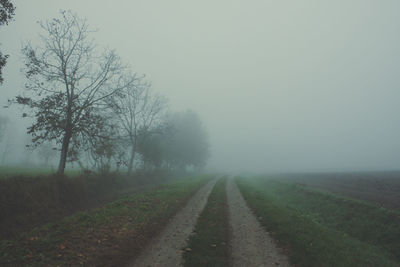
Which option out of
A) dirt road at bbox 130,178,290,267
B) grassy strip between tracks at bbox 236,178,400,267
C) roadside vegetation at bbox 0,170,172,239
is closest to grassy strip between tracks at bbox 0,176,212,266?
dirt road at bbox 130,178,290,267

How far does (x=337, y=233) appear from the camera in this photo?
11.3m

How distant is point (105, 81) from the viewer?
887 inches

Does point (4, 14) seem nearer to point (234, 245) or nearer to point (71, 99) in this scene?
point (71, 99)

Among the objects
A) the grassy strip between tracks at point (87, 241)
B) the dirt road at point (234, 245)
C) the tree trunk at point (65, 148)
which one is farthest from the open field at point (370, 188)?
the tree trunk at point (65, 148)

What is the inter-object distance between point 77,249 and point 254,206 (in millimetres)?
12252

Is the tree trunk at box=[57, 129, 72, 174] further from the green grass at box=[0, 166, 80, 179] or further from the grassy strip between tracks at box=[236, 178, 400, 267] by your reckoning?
the grassy strip between tracks at box=[236, 178, 400, 267]

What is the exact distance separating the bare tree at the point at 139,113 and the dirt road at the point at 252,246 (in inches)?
1093

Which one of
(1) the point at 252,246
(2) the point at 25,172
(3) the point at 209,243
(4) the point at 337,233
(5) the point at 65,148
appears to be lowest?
(4) the point at 337,233

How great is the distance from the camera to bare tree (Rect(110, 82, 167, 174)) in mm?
36344

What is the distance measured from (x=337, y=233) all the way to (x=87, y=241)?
12478 mm

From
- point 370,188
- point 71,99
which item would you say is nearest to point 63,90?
point 71,99

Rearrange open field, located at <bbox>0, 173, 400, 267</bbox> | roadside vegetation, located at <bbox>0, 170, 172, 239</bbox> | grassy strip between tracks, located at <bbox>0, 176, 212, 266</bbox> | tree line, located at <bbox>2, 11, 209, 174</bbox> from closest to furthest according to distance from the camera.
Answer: grassy strip between tracks, located at <bbox>0, 176, 212, 266</bbox> < open field, located at <bbox>0, 173, 400, 267</bbox> < roadside vegetation, located at <bbox>0, 170, 172, 239</bbox> < tree line, located at <bbox>2, 11, 209, 174</bbox>

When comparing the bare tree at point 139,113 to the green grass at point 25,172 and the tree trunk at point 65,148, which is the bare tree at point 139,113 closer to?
the green grass at point 25,172

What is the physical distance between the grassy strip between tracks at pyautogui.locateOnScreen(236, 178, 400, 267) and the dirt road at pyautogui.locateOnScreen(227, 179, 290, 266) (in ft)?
1.55
